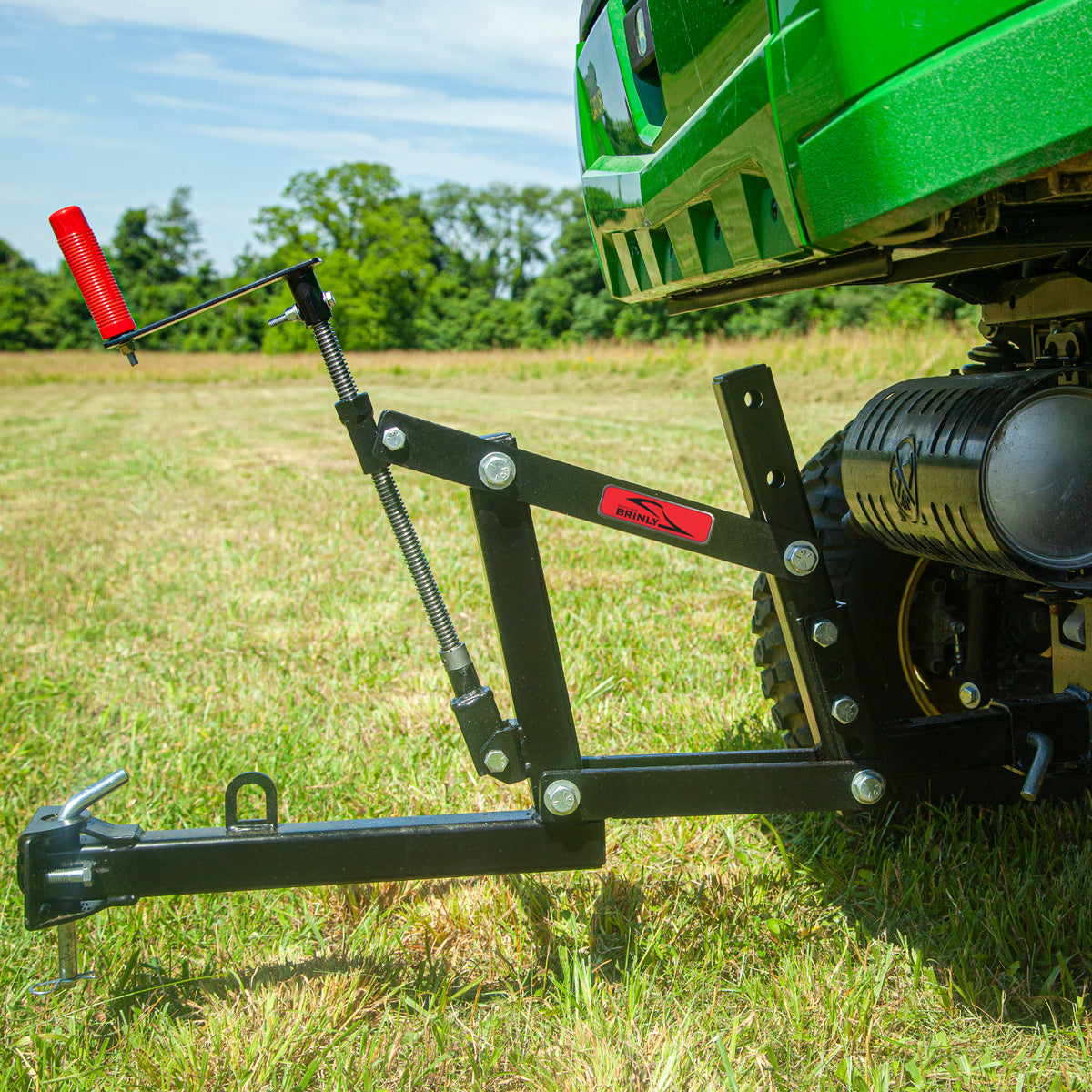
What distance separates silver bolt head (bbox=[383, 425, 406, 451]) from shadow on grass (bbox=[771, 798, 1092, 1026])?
112 cm

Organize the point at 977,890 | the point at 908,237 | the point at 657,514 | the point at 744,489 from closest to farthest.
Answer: the point at 908,237 < the point at 657,514 < the point at 744,489 < the point at 977,890

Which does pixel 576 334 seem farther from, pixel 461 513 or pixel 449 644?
pixel 449 644

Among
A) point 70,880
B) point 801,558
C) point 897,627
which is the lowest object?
point 897,627

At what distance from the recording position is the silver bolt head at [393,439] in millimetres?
1339

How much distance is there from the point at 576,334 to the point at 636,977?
41.8 meters

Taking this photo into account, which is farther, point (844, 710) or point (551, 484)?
point (844, 710)

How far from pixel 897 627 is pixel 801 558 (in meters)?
0.47

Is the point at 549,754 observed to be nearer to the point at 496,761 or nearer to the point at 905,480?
the point at 496,761

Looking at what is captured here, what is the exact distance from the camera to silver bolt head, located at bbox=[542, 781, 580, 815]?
1396 mm

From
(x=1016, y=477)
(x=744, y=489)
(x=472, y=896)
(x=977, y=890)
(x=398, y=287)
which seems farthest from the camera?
(x=398, y=287)

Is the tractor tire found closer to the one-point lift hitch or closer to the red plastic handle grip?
the one-point lift hitch

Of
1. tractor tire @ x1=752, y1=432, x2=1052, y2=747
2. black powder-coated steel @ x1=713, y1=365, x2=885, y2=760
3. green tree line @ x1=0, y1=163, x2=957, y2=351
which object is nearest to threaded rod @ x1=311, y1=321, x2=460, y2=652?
black powder-coated steel @ x1=713, y1=365, x2=885, y2=760

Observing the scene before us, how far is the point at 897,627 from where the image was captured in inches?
72.7

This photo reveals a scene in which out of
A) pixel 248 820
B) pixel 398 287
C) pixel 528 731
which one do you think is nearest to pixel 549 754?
pixel 528 731
